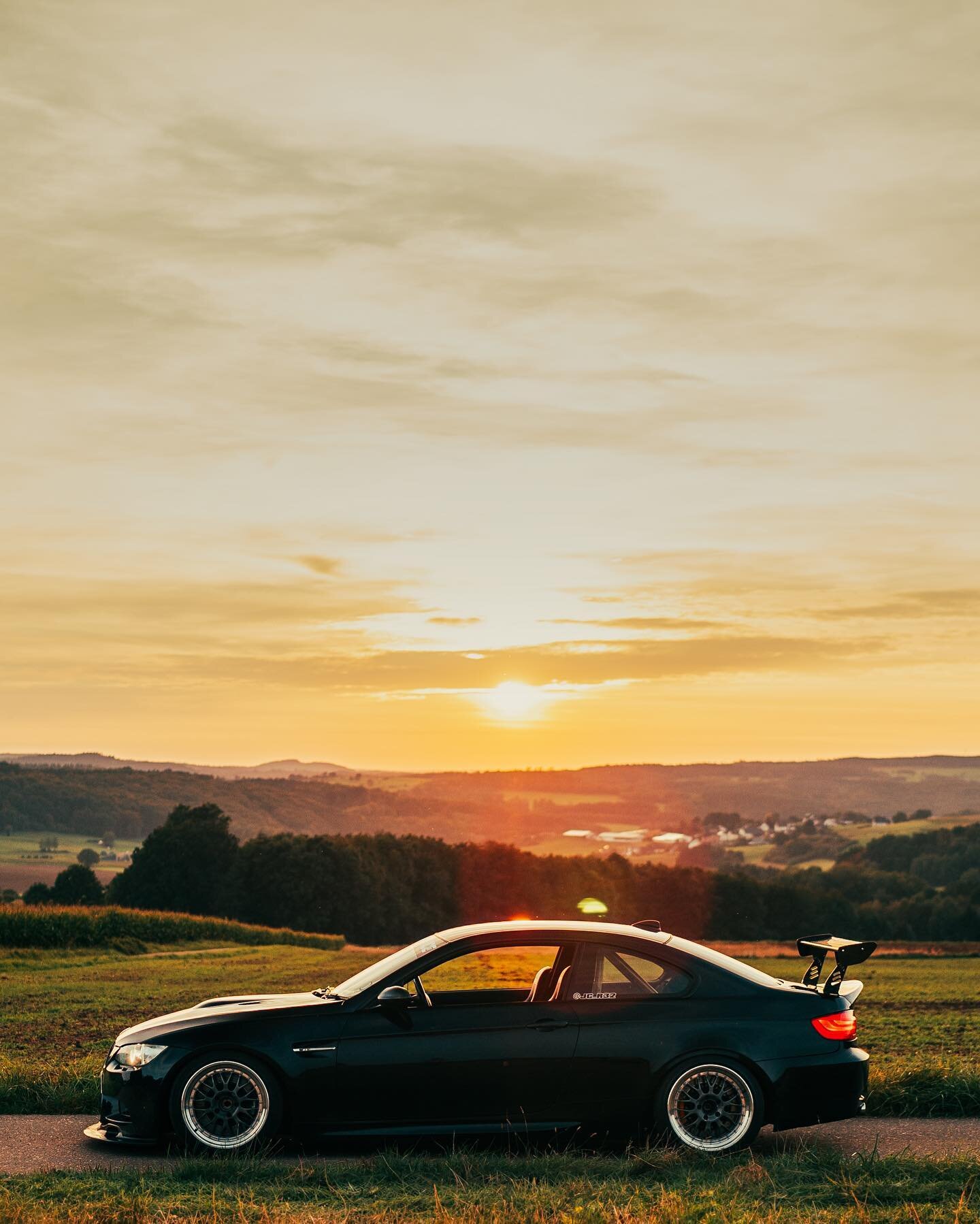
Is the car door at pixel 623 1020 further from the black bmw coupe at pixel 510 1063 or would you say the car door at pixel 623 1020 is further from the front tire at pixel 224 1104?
the front tire at pixel 224 1104

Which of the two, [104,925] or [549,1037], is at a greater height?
[549,1037]

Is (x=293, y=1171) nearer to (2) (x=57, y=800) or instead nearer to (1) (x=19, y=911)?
(1) (x=19, y=911)

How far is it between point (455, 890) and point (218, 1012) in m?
102

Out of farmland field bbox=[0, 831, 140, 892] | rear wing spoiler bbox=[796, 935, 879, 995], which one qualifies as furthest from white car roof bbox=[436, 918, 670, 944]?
farmland field bbox=[0, 831, 140, 892]

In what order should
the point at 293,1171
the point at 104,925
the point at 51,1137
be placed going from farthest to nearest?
the point at 104,925
the point at 51,1137
the point at 293,1171

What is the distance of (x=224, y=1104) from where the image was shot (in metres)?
9.12

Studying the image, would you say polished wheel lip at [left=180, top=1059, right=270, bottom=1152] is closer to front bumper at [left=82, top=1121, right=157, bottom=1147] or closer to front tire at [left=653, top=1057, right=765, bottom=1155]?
front bumper at [left=82, top=1121, right=157, bottom=1147]

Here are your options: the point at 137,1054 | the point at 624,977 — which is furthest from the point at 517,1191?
the point at 137,1054

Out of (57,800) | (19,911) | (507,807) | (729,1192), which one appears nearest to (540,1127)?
(729,1192)

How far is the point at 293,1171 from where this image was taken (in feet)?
27.2

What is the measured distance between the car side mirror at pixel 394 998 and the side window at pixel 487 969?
26cm

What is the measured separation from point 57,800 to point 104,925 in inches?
4930

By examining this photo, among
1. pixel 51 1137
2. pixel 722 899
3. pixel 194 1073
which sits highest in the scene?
pixel 194 1073

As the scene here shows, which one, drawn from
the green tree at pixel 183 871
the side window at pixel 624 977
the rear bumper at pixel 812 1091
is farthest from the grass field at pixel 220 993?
the green tree at pixel 183 871
